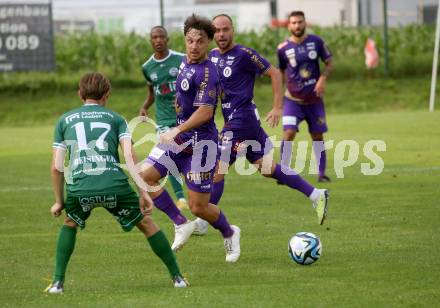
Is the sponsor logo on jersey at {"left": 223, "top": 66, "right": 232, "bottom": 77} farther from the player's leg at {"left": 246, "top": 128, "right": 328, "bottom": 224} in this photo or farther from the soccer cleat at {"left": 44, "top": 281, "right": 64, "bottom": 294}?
the soccer cleat at {"left": 44, "top": 281, "right": 64, "bottom": 294}

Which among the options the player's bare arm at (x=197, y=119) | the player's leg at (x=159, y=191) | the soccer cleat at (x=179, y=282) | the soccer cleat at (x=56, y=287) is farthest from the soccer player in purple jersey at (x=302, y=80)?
the soccer cleat at (x=56, y=287)

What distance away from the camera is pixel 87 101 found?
7887 mm

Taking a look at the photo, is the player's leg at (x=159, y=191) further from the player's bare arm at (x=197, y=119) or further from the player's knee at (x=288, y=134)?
the player's knee at (x=288, y=134)

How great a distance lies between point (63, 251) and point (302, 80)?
8.58 meters

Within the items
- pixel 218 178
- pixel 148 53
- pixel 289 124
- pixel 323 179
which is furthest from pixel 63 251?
pixel 148 53

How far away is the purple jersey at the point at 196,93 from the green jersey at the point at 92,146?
1.24 metres

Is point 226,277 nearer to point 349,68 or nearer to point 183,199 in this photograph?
point 183,199

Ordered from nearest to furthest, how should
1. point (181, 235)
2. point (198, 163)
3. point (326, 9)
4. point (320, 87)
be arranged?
point (198, 163) < point (181, 235) < point (320, 87) < point (326, 9)

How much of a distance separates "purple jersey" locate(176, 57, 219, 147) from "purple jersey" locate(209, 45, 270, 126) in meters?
1.82

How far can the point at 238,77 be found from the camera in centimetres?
1101

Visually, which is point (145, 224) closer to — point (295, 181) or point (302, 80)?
point (295, 181)

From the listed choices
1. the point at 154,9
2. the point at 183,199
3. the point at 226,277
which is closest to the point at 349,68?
the point at 154,9

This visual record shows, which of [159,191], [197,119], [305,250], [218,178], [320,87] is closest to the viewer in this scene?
[197,119]

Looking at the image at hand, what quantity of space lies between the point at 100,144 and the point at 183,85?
151 cm
